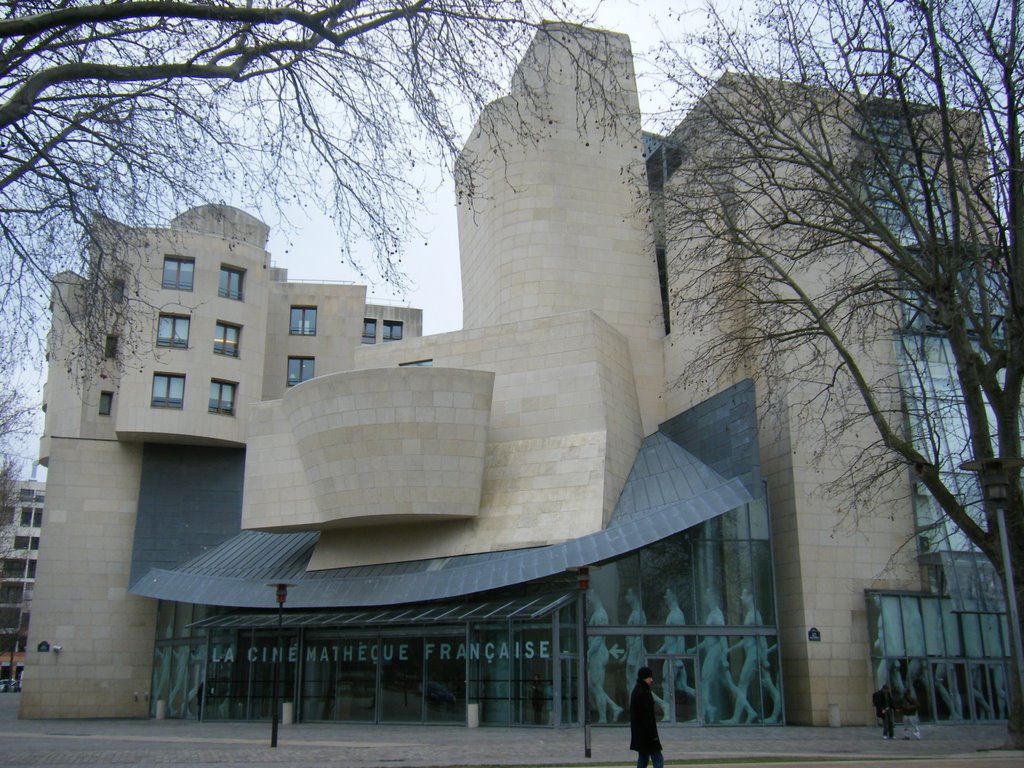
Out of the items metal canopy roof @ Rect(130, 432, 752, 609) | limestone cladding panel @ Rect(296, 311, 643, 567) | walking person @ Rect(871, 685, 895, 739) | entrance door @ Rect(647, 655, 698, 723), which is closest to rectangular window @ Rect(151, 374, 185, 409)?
metal canopy roof @ Rect(130, 432, 752, 609)

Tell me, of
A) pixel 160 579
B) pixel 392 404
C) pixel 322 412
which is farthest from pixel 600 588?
pixel 160 579

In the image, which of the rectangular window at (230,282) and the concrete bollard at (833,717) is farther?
the rectangular window at (230,282)

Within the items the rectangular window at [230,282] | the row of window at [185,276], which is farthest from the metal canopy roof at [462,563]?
the row of window at [185,276]

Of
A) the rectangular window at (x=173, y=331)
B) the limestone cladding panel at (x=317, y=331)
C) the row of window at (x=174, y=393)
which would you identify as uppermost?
the limestone cladding panel at (x=317, y=331)

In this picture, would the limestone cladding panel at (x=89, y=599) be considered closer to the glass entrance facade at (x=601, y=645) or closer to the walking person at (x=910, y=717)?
the glass entrance facade at (x=601, y=645)

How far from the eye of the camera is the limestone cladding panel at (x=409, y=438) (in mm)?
30203

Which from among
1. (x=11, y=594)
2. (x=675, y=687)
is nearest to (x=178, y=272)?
(x=675, y=687)

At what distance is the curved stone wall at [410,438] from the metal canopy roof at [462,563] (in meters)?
2.13

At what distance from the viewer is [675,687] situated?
28.2 meters

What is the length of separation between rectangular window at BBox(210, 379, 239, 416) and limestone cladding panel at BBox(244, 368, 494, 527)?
12610 millimetres

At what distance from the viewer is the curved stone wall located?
30.2m

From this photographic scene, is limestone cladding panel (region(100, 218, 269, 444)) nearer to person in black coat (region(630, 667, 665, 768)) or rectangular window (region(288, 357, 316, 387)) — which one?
rectangular window (region(288, 357, 316, 387))

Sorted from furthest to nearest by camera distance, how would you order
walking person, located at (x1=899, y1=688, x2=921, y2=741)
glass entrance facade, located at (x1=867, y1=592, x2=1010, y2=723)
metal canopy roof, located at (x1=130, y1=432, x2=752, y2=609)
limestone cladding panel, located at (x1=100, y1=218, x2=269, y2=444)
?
limestone cladding panel, located at (x1=100, y1=218, x2=269, y2=444) < glass entrance facade, located at (x1=867, y1=592, x2=1010, y2=723) < metal canopy roof, located at (x1=130, y1=432, x2=752, y2=609) < walking person, located at (x1=899, y1=688, x2=921, y2=741)

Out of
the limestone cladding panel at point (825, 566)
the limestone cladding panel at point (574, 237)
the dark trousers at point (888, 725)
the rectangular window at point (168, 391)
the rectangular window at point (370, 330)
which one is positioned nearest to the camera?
the dark trousers at point (888, 725)
